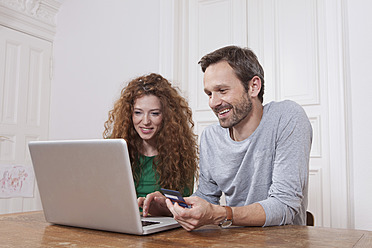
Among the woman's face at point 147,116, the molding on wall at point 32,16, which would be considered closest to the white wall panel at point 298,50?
the woman's face at point 147,116

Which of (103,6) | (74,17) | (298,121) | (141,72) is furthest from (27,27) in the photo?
(298,121)

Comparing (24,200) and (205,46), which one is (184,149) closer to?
(205,46)

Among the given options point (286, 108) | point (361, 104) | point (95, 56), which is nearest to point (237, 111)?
point (286, 108)

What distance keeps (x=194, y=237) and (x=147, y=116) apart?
Result: 0.97m

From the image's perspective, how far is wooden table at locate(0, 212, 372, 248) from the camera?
810mm

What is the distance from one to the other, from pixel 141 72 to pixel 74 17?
1.01 meters

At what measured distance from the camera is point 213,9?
2793 millimetres

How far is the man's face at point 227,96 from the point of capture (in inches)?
55.6

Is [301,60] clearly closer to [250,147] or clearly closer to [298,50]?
[298,50]

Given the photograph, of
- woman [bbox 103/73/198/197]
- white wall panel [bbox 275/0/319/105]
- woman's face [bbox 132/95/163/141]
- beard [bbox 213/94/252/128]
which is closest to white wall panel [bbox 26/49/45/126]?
woman [bbox 103/73/198/197]

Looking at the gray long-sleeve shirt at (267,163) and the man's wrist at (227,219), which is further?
the gray long-sleeve shirt at (267,163)

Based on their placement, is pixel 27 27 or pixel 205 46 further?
pixel 27 27

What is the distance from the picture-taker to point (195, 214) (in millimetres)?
927

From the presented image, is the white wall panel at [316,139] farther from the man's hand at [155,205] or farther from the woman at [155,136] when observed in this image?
the man's hand at [155,205]
